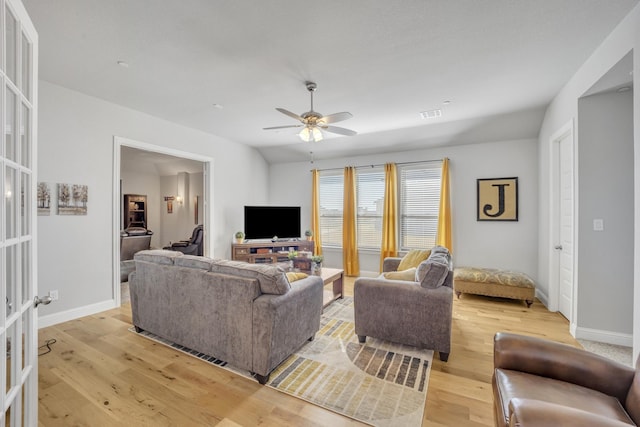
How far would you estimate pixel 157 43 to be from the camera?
237 centimetres

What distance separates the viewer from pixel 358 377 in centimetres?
218

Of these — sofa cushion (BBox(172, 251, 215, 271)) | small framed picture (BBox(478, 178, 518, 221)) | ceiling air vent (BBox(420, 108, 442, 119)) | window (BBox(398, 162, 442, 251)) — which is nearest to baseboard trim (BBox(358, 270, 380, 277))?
window (BBox(398, 162, 442, 251))

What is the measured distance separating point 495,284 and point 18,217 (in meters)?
4.79

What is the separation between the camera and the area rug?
6.01ft

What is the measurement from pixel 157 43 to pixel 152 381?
275 centimetres

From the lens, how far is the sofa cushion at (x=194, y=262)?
7.98 ft

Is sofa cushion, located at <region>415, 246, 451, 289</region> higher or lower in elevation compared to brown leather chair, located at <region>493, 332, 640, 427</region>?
higher

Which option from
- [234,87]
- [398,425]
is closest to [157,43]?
[234,87]

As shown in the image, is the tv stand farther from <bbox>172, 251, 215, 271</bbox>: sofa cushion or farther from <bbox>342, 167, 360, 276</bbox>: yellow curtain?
<bbox>172, 251, 215, 271</bbox>: sofa cushion

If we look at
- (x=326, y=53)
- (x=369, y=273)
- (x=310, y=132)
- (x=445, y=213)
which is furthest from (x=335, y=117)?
(x=369, y=273)

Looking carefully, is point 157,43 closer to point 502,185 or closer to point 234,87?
point 234,87

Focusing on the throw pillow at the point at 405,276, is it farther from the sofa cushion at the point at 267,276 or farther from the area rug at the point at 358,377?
the sofa cushion at the point at 267,276

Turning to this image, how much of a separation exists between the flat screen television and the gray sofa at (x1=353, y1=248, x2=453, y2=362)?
3.24m

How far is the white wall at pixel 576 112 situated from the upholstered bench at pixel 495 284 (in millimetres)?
351
